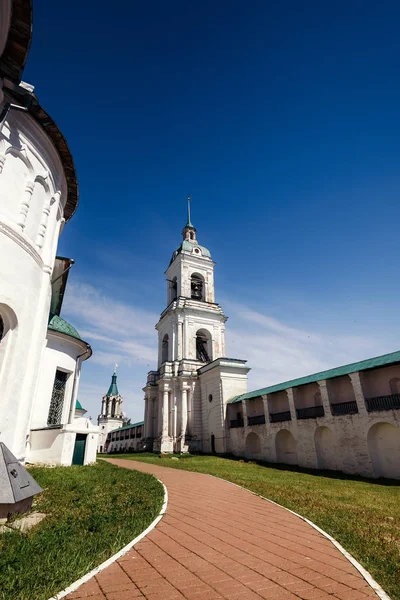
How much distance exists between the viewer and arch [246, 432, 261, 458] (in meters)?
26.6

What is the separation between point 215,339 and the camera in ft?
120

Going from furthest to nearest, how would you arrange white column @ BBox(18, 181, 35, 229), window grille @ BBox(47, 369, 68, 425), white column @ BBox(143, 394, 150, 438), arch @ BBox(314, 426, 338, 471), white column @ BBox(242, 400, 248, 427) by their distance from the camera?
1. white column @ BBox(143, 394, 150, 438)
2. white column @ BBox(242, 400, 248, 427)
3. arch @ BBox(314, 426, 338, 471)
4. window grille @ BBox(47, 369, 68, 425)
5. white column @ BBox(18, 181, 35, 229)

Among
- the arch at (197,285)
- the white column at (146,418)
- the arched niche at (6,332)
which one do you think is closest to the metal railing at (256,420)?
the white column at (146,418)

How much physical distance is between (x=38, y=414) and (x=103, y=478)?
5.28 m

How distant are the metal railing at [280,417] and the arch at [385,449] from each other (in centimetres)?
634

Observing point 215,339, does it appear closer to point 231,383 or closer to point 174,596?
point 231,383

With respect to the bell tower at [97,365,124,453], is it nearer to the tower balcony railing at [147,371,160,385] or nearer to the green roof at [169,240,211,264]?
the tower balcony railing at [147,371,160,385]

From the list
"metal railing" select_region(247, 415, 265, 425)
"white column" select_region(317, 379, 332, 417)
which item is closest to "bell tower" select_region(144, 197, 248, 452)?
"metal railing" select_region(247, 415, 265, 425)

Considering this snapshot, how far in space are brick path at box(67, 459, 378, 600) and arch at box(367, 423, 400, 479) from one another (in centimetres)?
1312

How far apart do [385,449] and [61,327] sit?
18256 millimetres

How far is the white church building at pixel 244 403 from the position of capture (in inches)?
689

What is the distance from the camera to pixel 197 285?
132 feet

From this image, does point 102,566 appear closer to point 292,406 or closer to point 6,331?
point 6,331

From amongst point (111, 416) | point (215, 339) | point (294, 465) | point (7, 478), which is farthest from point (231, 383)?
point (111, 416)
